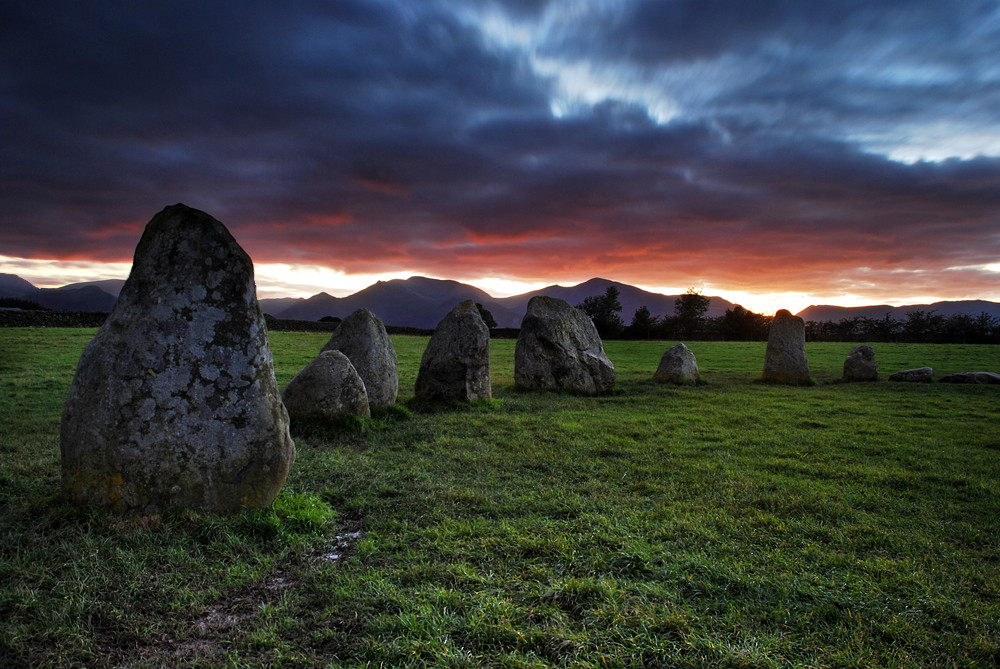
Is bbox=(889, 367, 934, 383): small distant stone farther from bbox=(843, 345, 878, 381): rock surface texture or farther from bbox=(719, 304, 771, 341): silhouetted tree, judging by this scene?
bbox=(719, 304, 771, 341): silhouetted tree

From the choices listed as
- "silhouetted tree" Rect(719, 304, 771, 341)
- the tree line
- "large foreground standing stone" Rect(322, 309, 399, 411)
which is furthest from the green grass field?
"silhouetted tree" Rect(719, 304, 771, 341)

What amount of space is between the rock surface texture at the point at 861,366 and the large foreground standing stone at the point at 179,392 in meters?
21.5

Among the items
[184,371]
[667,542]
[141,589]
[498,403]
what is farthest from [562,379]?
[141,589]

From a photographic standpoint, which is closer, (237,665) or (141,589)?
(237,665)

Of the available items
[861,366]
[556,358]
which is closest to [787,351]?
[861,366]

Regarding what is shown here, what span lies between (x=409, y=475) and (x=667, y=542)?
11.5ft

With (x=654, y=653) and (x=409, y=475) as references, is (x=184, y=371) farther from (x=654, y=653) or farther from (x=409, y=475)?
(x=654, y=653)

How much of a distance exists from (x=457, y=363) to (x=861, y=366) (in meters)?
16.9

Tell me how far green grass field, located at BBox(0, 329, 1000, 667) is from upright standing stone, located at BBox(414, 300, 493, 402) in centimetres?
364

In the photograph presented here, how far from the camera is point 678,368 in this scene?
693 inches

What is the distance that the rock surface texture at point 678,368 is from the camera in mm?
17500

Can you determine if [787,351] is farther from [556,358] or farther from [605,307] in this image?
[605,307]

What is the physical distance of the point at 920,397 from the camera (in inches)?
594

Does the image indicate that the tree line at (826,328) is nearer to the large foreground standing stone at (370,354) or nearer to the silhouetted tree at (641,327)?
the silhouetted tree at (641,327)
